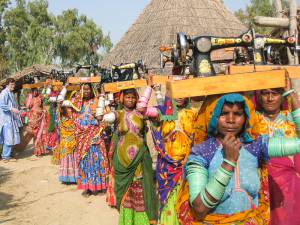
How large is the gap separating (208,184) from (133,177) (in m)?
2.71

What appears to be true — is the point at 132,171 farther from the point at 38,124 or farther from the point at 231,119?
the point at 38,124

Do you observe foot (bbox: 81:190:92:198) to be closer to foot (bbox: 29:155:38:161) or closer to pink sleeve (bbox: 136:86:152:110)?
pink sleeve (bbox: 136:86:152:110)

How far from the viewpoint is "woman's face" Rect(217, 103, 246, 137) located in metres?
1.94

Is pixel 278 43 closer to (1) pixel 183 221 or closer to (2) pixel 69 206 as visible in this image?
(1) pixel 183 221

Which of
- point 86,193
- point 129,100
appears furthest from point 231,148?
point 86,193

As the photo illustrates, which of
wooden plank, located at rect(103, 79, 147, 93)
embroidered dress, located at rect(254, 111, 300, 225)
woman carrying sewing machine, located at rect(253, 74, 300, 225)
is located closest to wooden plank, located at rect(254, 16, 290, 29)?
wooden plank, located at rect(103, 79, 147, 93)

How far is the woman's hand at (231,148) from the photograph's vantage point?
1.78 meters

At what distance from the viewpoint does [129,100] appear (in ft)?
14.7

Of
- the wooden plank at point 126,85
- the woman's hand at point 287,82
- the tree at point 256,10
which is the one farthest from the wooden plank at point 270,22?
the tree at point 256,10

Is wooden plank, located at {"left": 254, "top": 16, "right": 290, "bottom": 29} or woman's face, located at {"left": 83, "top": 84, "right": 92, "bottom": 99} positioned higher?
wooden plank, located at {"left": 254, "top": 16, "right": 290, "bottom": 29}

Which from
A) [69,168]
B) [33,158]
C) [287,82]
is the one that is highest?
[287,82]

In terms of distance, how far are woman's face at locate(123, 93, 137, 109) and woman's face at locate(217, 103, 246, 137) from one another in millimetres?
2576

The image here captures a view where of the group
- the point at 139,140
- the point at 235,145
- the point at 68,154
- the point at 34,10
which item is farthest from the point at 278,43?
the point at 34,10

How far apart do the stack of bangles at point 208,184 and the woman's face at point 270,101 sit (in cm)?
131
